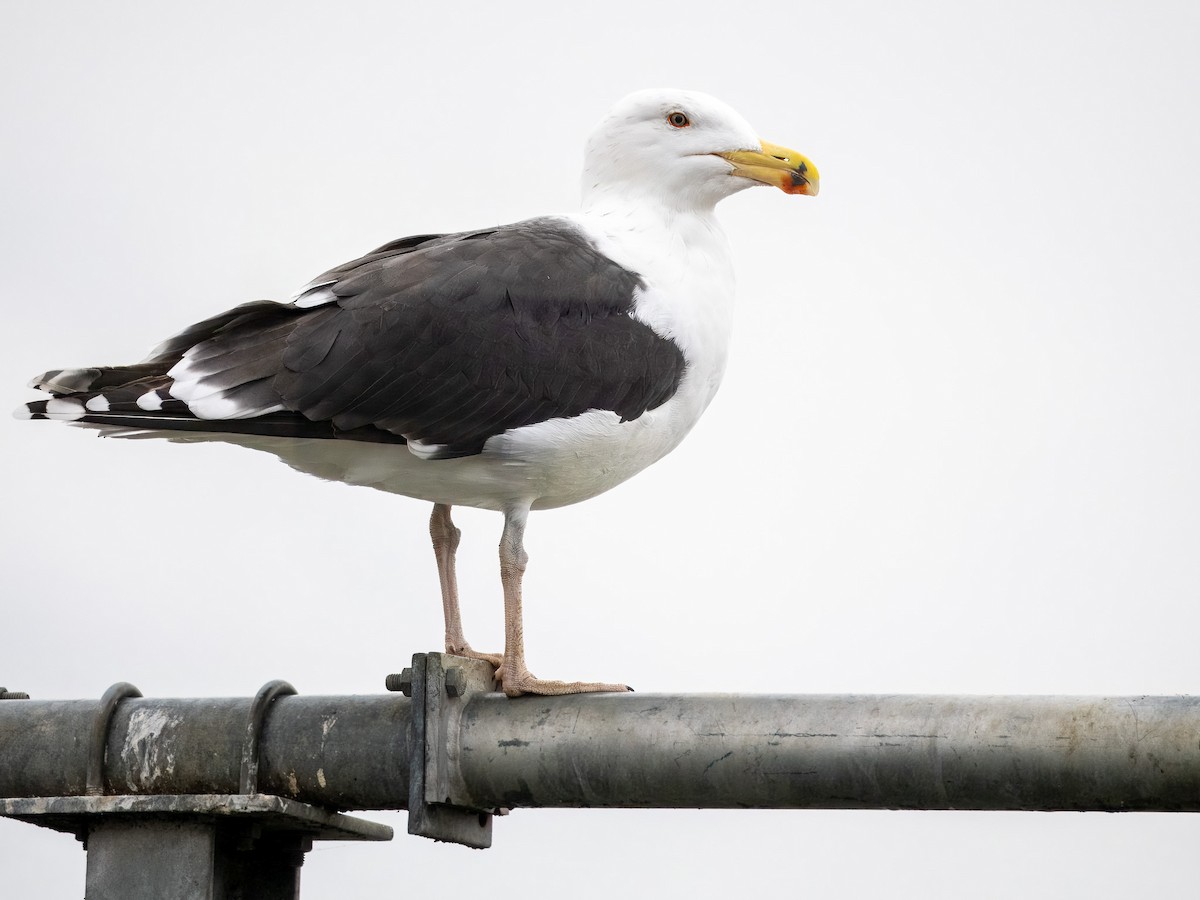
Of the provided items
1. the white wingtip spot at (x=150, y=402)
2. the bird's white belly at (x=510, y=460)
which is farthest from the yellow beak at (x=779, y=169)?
the white wingtip spot at (x=150, y=402)

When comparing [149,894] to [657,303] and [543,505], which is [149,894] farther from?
[657,303]

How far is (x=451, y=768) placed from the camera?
12.9 ft

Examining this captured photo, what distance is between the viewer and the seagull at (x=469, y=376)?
471 centimetres

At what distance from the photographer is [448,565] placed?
5770 mm

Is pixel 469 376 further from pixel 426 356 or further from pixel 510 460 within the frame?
pixel 510 460

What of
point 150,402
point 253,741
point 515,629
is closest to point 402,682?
point 253,741

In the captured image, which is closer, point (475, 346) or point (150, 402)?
point (150, 402)

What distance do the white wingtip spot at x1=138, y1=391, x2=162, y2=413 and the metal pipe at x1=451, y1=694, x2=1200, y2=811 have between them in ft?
4.25

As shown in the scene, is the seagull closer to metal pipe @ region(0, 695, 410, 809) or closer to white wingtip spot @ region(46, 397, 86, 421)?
white wingtip spot @ region(46, 397, 86, 421)

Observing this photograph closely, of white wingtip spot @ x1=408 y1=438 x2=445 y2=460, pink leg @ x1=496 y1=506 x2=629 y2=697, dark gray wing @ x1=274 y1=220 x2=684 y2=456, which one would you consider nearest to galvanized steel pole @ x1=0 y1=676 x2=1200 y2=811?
pink leg @ x1=496 y1=506 x2=629 y2=697

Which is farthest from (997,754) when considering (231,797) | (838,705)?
(231,797)

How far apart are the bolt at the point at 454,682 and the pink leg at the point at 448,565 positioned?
1.52m

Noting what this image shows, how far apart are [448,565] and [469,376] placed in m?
1.04

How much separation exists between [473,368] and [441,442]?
0.27 m
